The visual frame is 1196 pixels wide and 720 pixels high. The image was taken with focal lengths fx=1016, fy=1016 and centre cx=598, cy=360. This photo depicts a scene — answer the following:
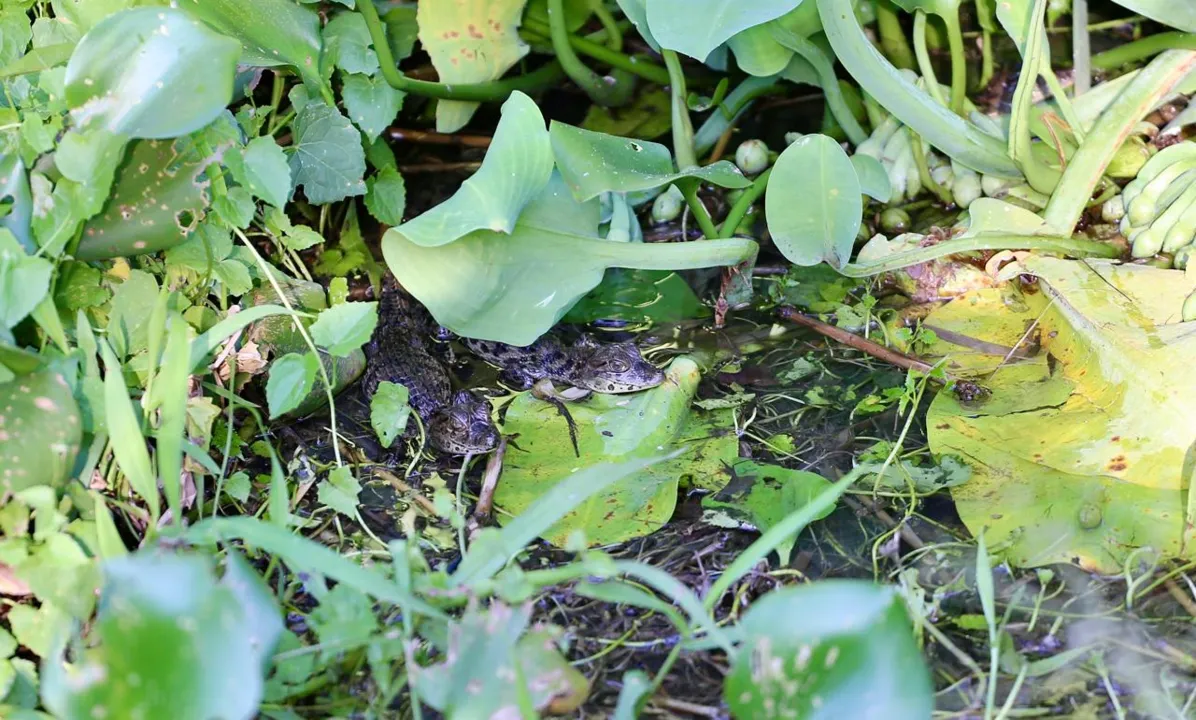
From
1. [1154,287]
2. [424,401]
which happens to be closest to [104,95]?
[424,401]

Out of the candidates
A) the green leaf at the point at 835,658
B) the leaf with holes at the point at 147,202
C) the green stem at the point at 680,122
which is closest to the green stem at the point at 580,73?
the green stem at the point at 680,122

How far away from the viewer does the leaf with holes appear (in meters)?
1.62

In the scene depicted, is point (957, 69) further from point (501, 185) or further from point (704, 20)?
point (501, 185)

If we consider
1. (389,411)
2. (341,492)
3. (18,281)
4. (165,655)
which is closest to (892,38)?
(389,411)

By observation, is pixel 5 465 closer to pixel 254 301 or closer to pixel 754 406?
pixel 254 301

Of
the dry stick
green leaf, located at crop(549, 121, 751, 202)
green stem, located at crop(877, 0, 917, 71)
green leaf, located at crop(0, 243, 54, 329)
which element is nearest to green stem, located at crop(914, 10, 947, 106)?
green stem, located at crop(877, 0, 917, 71)

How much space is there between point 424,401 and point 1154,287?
1445 mm

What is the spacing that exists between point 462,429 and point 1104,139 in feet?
4.63

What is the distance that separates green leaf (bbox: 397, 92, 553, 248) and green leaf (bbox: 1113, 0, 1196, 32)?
1190 millimetres

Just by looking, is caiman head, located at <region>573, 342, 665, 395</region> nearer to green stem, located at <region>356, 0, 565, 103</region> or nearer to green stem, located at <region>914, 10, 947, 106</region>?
green stem, located at <region>356, 0, 565, 103</region>

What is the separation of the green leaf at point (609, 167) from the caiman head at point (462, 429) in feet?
1.56

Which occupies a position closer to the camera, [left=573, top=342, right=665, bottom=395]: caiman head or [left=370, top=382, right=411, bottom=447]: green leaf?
[left=370, top=382, right=411, bottom=447]: green leaf

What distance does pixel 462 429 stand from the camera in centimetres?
191

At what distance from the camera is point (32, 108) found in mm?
1608
